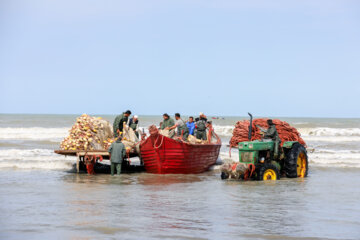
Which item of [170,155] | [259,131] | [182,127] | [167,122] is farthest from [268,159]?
[167,122]

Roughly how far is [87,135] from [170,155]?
2.90 m

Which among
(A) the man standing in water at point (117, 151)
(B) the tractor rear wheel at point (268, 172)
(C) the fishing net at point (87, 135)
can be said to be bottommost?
(B) the tractor rear wheel at point (268, 172)

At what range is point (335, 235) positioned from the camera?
7949 millimetres

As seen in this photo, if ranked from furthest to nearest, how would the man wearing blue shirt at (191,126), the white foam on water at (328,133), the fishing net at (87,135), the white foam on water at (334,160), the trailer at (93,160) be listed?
1. the white foam on water at (328,133)
2. the white foam on water at (334,160)
3. the man wearing blue shirt at (191,126)
4. the fishing net at (87,135)
5. the trailer at (93,160)

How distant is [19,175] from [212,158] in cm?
672

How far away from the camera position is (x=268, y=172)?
1421cm

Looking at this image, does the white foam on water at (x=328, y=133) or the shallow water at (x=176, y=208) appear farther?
the white foam on water at (x=328, y=133)

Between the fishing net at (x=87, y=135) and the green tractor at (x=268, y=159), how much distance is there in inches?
180

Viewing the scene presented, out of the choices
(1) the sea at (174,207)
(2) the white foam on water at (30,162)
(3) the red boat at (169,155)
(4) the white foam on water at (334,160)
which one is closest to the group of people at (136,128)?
(1) the sea at (174,207)

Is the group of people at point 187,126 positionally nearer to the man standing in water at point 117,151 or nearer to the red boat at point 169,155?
the red boat at point 169,155

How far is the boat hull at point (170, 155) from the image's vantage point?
15504mm

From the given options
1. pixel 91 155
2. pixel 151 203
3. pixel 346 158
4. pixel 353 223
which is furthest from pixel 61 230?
pixel 346 158

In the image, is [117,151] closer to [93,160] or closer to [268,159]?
[93,160]

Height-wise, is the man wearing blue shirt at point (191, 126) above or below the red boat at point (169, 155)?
above
